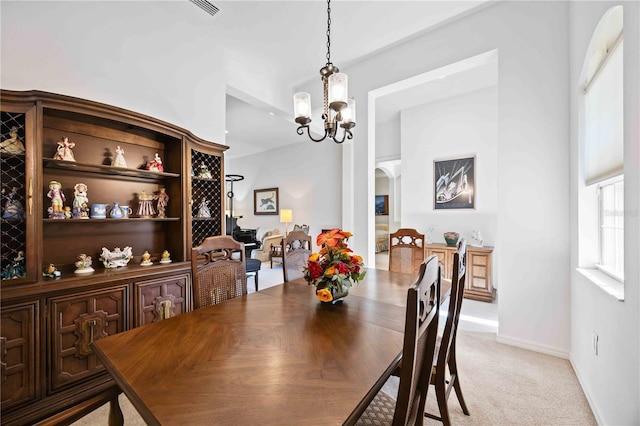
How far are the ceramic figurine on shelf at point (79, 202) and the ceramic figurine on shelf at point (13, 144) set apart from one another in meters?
0.40

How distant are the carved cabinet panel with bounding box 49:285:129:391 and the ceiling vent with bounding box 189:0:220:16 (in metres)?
2.59

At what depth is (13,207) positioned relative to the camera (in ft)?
5.53

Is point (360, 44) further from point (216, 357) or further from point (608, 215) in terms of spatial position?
point (216, 357)

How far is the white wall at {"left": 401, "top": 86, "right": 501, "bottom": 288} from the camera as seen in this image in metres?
4.03

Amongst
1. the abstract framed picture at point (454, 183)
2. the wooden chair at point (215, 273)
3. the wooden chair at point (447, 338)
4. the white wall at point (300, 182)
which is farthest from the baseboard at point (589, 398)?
the white wall at point (300, 182)

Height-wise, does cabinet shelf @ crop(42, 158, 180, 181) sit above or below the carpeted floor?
above

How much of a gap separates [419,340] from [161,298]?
2152mm

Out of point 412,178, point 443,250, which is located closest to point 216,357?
point 443,250

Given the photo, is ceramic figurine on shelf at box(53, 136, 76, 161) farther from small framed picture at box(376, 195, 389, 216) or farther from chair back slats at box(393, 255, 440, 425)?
small framed picture at box(376, 195, 389, 216)

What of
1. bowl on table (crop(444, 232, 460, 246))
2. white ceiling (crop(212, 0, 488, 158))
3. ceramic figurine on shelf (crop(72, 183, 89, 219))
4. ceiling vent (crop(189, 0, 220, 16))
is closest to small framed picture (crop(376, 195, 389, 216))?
bowl on table (crop(444, 232, 460, 246))

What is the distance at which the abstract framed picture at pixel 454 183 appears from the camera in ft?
13.6

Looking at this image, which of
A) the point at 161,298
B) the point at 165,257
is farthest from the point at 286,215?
the point at 161,298

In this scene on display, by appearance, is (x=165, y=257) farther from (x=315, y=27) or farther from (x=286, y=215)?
(x=286, y=215)

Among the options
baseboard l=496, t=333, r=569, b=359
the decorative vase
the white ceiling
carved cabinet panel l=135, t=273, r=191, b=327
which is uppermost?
the white ceiling
